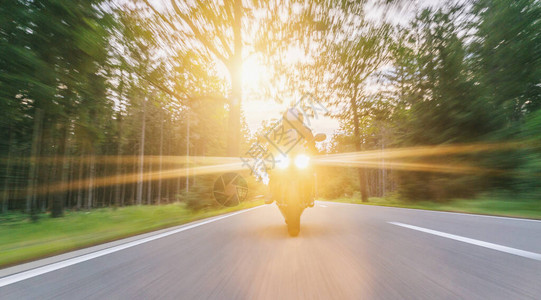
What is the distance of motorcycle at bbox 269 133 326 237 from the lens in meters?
3.92

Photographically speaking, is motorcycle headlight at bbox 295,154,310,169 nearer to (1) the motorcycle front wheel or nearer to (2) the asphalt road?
(1) the motorcycle front wheel

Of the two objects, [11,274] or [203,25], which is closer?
[11,274]

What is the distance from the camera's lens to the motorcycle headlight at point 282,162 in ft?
14.4

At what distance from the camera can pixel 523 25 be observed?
1011cm

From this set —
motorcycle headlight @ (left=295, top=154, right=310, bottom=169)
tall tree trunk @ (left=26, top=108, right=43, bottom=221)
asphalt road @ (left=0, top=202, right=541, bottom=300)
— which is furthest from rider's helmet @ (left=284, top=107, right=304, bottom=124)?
tall tree trunk @ (left=26, top=108, right=43, bottom=221)

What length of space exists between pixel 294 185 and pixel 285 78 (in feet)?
18.5

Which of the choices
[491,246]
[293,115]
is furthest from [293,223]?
[491,246]

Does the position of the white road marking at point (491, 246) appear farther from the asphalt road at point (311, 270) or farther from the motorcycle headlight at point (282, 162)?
the motorcycle headlight at point (282, 162)

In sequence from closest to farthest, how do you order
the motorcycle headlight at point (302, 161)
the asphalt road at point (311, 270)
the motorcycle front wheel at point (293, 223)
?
the asphalt road at point (311, 270) < the motorcycle front wheel at point (293, 223) < the motorcycle headlight at point (302, 161)

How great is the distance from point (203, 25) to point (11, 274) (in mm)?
5781

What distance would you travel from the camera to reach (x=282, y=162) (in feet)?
14.6

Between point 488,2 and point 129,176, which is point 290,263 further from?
point 129,176

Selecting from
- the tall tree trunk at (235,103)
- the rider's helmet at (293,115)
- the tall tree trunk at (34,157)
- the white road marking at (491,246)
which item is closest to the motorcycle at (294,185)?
the rider's helmet at (293,115)

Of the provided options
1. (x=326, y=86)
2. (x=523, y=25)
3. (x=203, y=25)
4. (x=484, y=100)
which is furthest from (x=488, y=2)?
(x=203, y=25)
